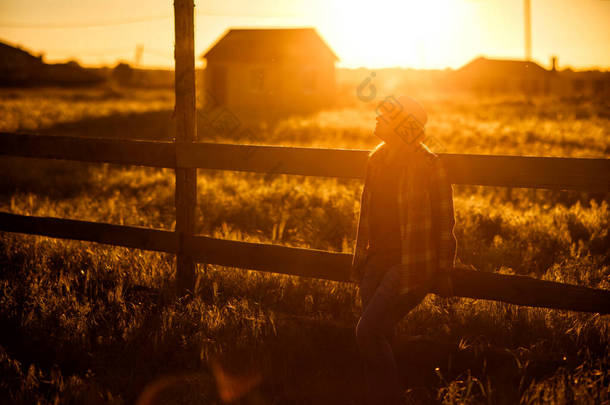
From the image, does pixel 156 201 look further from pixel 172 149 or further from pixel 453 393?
pixel 453 393

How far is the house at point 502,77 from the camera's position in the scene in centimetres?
5941

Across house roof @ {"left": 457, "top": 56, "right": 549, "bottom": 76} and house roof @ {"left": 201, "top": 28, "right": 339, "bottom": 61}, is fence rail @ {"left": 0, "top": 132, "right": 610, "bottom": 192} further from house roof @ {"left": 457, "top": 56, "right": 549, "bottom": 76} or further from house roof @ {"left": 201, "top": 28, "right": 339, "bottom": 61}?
house roof @ {"left": 457, "top": 56, "right": 549, "bottom": 76}

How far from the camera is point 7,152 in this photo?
17.6 ft

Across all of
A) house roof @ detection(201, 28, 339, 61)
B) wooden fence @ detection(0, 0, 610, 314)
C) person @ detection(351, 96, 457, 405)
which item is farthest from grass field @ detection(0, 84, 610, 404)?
house roof @ detection(201, 28, 339, 61)

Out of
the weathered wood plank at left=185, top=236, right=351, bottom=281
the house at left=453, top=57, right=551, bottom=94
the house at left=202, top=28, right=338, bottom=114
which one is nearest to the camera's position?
the weathered wood plank at left=185, top=236, right=351, bottom=281

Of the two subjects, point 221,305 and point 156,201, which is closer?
point 221,305

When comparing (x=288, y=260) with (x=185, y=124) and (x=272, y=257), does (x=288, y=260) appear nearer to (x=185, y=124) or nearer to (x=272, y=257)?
(x=272, y=257)

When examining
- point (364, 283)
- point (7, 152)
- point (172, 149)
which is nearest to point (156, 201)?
point (7, 152)

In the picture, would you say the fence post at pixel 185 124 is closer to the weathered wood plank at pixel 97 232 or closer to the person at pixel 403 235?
the weathered wood plank at pixel 97 232

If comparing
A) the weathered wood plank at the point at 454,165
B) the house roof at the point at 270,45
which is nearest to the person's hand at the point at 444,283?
the weathered wood plank at the point at 454,165

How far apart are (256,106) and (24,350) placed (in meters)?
29.0

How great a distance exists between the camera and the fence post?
15.3 feet

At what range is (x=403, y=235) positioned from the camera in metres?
2.88

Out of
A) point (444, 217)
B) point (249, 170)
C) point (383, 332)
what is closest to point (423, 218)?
point (444, 217)
